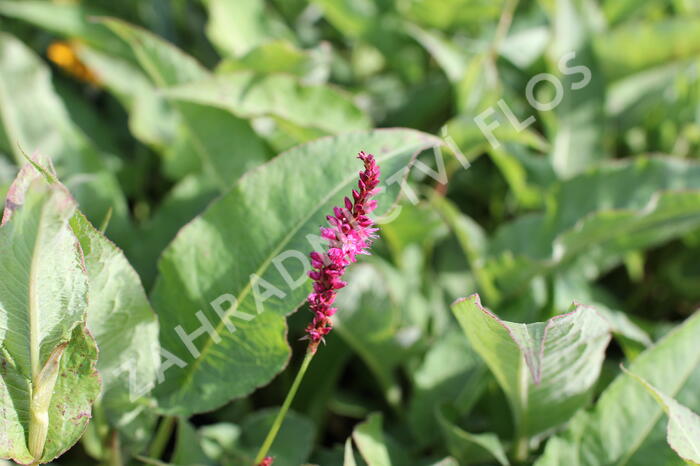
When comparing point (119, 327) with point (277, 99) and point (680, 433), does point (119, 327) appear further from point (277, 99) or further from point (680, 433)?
point (680, 433)

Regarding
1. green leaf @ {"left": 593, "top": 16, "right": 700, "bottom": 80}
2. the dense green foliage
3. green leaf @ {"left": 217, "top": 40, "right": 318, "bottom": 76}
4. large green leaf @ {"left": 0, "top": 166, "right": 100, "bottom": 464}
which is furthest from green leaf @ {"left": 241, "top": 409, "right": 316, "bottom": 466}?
green leaf @ {"left": 593, "top": 16, "right": 700, "bottom": 80}

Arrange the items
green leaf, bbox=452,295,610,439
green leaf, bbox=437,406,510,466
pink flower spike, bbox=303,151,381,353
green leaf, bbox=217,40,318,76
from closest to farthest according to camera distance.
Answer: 1. pink flower spike, bbox=303,151,381,353
2. green leaf, bbox=452,295,610,439
3. green leaf, bbox=437,406,510,466
4. green leaf, bbox=217,40,318,76

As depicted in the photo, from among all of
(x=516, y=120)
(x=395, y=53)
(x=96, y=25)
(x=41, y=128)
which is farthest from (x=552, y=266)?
(x=96, y=25)

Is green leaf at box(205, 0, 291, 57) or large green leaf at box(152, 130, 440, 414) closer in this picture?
large green leaf at box(152, 130, 440, 414)

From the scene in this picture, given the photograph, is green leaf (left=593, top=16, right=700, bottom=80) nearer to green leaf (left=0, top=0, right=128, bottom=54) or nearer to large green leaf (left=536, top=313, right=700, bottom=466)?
large green leaf (left=536, top=313, right=700, bottom=466)

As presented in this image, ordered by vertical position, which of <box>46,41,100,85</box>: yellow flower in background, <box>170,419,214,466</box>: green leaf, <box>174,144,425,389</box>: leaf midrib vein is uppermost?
<box>46,41,100,85</box>: yellow flower in background

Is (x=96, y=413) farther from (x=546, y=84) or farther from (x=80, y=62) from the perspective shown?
(x=546, y=84)
